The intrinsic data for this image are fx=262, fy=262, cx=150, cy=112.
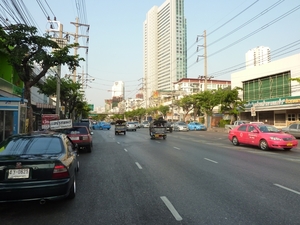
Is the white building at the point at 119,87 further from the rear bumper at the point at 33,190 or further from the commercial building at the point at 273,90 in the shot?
the rear bumper at the point at 33,190

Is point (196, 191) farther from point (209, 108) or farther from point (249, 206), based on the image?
point (209, 108)

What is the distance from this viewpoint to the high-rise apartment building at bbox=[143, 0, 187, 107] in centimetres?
15562

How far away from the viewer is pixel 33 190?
4.95 m

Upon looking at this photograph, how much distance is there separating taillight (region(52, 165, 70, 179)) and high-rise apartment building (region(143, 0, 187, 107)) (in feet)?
469

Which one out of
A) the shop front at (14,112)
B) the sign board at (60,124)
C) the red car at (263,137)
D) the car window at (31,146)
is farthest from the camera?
the sign board at (60,124)

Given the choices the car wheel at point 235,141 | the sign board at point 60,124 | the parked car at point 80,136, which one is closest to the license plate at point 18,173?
the parked car at point 80,136

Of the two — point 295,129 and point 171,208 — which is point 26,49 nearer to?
point 171,208

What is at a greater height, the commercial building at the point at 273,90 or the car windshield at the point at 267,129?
the commercial building at the point at 273,90

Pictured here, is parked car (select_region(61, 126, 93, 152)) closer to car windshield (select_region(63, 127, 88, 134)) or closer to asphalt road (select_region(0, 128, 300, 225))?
car windshield (select_region(63, 127, 88, 134))

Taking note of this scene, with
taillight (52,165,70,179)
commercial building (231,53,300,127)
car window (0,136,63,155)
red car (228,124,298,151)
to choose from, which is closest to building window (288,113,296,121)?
commercial building (231,53,300,127)

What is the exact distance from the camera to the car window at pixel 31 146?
5.69 meters

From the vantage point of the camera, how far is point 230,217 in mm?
4809

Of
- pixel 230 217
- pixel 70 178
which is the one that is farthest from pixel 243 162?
pixel 70 178

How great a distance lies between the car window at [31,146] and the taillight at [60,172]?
66 centimetres
